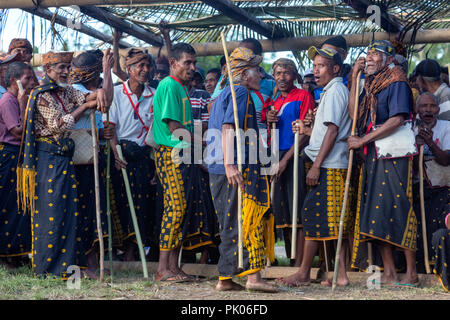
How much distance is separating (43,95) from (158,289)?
6.56 ft

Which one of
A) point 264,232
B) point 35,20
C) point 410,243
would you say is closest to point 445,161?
point 410,243

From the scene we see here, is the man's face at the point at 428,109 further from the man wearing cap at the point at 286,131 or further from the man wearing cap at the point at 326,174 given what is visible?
the man wearing cap at the point at 286,131

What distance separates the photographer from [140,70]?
22.4 feet

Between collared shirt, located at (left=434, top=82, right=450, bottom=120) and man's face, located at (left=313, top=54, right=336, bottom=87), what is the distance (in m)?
1.33

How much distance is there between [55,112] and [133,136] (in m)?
1.06

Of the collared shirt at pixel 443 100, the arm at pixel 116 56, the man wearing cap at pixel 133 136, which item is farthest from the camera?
the arm at pixel 116 56

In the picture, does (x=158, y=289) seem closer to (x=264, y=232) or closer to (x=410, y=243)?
(x=264, y=232)

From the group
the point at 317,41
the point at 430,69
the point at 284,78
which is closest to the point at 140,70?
the point at 284,78

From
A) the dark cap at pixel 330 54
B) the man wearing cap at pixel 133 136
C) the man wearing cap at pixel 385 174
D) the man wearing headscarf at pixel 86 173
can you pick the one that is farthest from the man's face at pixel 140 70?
the man wearing cap at pixel 385 174

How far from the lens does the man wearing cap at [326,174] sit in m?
5.84

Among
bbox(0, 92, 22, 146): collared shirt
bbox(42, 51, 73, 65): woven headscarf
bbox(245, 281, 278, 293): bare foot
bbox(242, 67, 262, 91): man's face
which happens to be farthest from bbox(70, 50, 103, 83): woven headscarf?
bbox(245, 281, 278, 293): bare foot

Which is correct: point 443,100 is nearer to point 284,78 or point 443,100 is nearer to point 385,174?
point 385,174

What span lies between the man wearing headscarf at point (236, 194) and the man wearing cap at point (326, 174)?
49 cm

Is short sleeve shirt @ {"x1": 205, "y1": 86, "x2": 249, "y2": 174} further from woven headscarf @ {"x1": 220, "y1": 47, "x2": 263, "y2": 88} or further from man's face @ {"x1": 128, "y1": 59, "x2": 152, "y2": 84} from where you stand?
man's face @ {"x1": 128, "y1": 59, "x2": 152, "y2": 84}
